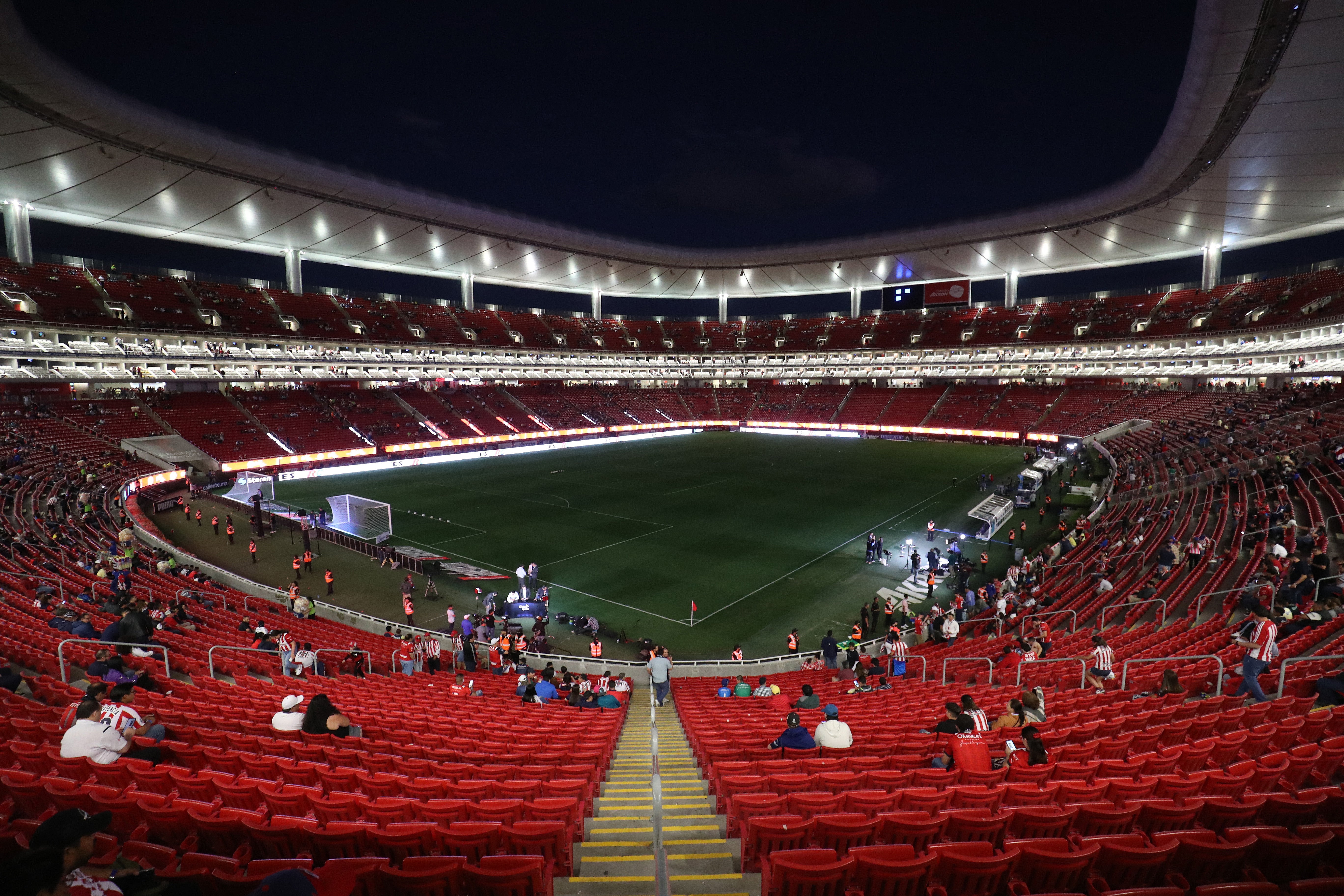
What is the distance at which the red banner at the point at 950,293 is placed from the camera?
72.2 metres

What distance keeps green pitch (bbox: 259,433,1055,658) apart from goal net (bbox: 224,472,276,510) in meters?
1.15

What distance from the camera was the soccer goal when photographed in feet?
90.4

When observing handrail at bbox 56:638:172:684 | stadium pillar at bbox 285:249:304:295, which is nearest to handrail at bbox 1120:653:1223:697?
handrail at bbox 56:638:172:684

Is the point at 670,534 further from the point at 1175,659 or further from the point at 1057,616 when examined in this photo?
the point at 1175,659

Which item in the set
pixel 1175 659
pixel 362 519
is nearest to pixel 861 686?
pixel 1175 659

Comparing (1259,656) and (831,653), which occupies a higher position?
(1259,656)

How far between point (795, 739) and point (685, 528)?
73.7 feet

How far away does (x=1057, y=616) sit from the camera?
1530 centimetres

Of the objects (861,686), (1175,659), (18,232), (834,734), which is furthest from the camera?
(18,232)

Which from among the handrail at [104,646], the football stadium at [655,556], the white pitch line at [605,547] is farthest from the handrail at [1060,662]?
the white pitch line at [605,547]

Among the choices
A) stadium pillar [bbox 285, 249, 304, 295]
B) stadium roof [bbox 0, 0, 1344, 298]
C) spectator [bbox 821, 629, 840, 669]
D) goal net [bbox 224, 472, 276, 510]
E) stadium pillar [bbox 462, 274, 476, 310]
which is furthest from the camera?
stadium pillar [bbox 462, 274, 476, 310]

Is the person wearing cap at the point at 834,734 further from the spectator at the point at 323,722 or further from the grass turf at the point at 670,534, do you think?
the grass turf at the point at 670,534

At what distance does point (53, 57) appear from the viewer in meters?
27.6

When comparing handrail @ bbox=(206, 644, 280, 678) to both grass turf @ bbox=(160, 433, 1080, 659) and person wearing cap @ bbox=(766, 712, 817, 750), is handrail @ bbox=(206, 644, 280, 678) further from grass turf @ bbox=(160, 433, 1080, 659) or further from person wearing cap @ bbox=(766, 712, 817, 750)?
person wearing cap @ bbox=(766, 712, 817, 750)
